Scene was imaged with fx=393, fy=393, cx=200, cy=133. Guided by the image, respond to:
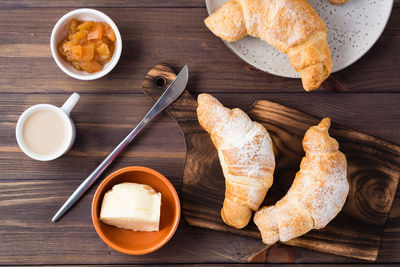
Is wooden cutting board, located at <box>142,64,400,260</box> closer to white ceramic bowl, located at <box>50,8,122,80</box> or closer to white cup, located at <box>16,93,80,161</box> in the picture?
white ceramic bowl, located at <box>50,8,122,80</box>

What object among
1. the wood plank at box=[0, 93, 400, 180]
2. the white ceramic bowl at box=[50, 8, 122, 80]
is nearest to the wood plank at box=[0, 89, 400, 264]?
the wood plank at box=[0, 93, 400, 180]

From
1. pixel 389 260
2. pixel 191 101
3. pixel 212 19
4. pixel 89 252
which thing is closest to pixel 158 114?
pixel 191 101

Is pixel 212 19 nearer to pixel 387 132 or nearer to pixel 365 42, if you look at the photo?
pixel 365 42

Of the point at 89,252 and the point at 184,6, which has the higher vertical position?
the point at 184,6

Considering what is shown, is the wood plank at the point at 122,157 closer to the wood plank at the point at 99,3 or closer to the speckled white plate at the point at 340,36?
the speckled white plate at the point at 340,36

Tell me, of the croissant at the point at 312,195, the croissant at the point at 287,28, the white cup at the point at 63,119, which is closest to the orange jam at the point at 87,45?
the white cup at the point at 63,119

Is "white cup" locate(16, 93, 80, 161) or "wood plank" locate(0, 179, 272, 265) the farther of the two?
"wood plank" locate(0, 179, 272, 265)
